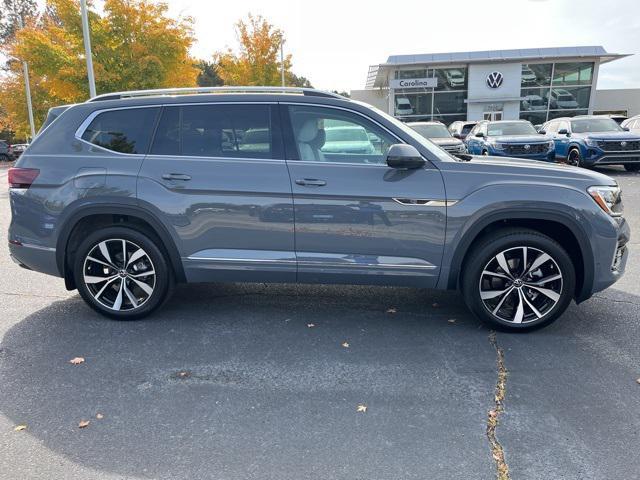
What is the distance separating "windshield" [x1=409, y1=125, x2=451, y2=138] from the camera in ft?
52.7

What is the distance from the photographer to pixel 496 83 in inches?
1265

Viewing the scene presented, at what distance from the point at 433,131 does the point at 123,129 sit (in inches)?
526

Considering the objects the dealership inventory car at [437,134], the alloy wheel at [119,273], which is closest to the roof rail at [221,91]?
the alloy wheel at [119,273]

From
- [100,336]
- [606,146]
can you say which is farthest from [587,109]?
[100,336]

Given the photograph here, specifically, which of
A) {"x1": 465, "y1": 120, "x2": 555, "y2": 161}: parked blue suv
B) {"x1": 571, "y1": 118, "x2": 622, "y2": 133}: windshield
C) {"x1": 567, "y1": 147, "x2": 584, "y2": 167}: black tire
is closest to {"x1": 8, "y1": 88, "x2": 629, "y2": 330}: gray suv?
{"x1": 465, "y1": 120, "x2": 555, "y2": 161}: parked blue suv

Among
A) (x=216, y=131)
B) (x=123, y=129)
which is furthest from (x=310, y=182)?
(x=123, y=129)

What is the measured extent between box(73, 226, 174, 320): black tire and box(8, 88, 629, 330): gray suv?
12 mm

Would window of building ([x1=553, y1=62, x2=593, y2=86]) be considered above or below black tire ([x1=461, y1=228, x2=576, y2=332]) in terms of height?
above

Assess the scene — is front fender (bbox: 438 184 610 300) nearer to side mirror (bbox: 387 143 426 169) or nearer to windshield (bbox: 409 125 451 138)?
side mirror (bbox: 387 143 426 169)

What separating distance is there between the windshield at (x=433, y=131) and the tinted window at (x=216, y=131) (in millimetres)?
12442

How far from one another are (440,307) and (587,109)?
110 feet

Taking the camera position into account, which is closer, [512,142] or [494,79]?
[512,142]

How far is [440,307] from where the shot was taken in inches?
188

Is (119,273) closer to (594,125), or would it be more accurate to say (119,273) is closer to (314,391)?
(314,391)
